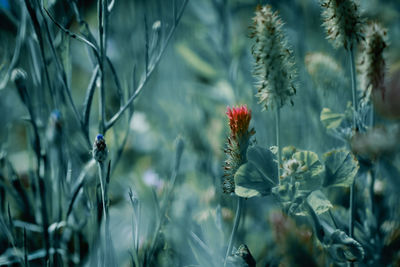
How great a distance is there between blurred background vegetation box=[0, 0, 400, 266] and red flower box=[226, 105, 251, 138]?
8cm

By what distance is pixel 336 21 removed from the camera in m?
0.35

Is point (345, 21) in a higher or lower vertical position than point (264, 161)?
higher

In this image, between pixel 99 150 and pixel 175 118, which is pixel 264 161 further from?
pixel 175 118

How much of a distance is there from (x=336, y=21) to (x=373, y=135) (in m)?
0.10

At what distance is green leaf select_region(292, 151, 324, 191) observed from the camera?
36 centimetres

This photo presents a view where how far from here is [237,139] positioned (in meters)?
0.35

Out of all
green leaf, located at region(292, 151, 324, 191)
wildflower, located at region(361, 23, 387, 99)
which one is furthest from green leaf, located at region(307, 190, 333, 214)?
wildflower, located at region(361, 23, 387, 99)

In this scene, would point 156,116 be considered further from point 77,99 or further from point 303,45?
point 303,45

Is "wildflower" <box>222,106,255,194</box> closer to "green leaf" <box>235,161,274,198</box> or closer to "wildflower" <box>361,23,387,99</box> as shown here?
Result: "green leaf" <box>235,161,274,198</box>

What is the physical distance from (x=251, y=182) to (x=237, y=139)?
41 millimetres

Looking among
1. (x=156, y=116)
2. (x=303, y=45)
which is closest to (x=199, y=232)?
(x=303, y=45)

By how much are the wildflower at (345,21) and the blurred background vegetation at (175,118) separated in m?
0.14

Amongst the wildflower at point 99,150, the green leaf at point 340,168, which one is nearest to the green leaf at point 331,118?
the green leaf at point 340,168

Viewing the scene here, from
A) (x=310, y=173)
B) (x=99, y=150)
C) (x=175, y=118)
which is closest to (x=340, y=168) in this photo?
(x=310, y=173)
